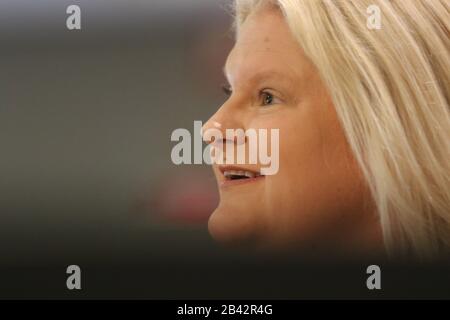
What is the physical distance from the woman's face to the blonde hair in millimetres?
32

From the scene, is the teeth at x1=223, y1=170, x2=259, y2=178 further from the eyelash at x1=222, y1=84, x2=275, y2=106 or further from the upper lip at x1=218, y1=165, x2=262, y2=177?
the eyelash at x1=222, y1=84, x2=275, y2=106

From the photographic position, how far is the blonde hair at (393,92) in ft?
4.50

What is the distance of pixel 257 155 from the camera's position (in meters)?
1.43

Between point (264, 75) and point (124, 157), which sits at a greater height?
point (264, 75)

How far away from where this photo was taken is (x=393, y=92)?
4.49 feet

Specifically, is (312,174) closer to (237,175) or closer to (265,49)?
(237,175)

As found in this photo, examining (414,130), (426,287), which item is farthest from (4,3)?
(426,287)

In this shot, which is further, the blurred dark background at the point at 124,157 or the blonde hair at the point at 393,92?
the blurred dark background at the point at 124,157

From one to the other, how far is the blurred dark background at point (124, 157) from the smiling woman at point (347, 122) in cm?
8

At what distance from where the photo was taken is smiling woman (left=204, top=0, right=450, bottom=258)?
54.2 inches

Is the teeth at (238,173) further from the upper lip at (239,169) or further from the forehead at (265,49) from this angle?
the forehead at (265,49)

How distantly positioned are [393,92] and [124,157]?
62 centimetres

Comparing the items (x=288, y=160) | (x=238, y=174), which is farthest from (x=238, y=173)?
(x=288, y=160)

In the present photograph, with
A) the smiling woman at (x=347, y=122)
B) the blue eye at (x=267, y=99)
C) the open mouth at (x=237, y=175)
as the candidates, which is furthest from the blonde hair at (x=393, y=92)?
the open mouth at (x=237, y=175)
